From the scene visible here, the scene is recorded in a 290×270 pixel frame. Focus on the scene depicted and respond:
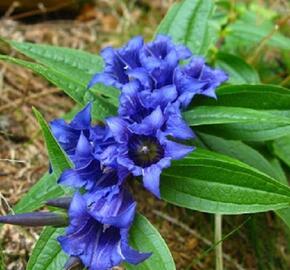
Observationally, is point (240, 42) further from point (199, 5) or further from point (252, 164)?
point (252, 164)

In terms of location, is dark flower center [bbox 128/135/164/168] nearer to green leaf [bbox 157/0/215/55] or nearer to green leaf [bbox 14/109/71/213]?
green leaf [bbox 14/109/71/213]

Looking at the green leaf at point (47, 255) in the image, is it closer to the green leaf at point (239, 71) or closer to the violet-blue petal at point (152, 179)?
the violet-blue petal at point (152, 179)

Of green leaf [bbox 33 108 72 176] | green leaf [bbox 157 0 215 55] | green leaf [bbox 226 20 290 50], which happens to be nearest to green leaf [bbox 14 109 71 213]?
green leaf [bbox 33 108 72 176]

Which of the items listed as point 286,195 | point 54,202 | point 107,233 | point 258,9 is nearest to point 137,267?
point 107,233

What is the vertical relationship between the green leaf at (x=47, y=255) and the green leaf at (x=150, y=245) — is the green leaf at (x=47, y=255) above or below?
below

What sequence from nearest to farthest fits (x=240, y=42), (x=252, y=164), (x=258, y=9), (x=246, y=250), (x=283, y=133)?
(x=283, y=133) < (x=252, y=164) < (x=246, y=250) < (x=240, y=42) < (x=258, y=9)

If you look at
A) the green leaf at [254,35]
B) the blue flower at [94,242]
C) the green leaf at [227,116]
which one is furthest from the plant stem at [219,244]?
the green leaf at [254,35]
